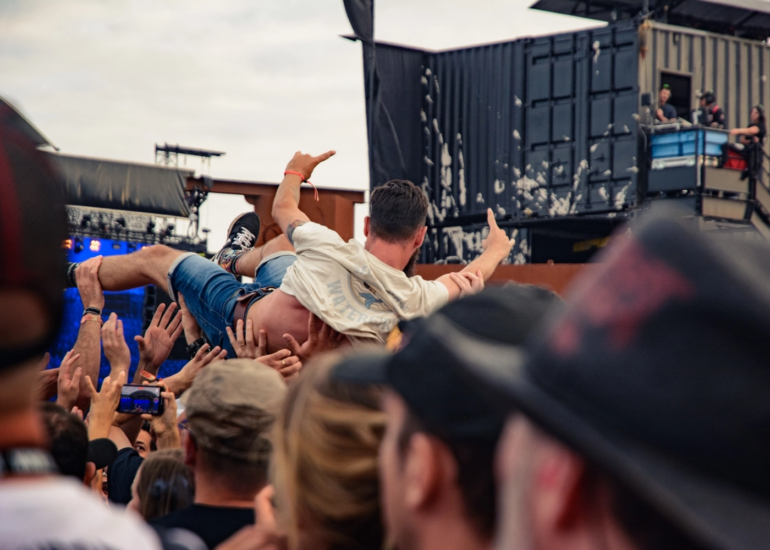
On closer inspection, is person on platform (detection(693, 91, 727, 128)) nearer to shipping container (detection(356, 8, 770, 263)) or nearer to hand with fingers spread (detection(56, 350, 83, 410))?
shipping container (detection(356, 8, 770, 263))

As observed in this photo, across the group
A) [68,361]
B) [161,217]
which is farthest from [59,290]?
[161,217]

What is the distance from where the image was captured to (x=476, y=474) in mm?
1029

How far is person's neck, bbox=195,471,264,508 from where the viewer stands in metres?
2.02

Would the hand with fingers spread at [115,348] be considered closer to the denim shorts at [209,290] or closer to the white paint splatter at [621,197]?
the denim shorts at [209,290]

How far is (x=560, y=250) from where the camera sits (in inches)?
541

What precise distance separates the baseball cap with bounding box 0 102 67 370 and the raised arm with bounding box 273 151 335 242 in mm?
3243

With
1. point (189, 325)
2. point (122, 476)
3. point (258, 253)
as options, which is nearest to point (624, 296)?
point (122, 476)

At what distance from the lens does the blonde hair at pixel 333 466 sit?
4.43 feet

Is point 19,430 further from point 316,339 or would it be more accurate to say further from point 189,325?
point 189,325

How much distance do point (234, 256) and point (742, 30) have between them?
15659 mm

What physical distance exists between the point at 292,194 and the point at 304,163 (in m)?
0.36

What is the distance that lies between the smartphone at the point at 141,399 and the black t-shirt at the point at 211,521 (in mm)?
1274

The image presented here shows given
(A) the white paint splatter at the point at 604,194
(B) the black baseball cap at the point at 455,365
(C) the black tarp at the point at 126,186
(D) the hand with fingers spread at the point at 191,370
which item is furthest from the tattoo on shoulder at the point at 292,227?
(C) the black tarp at the point at 126,186

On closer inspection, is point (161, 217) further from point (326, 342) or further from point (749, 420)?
point (749, 420)
